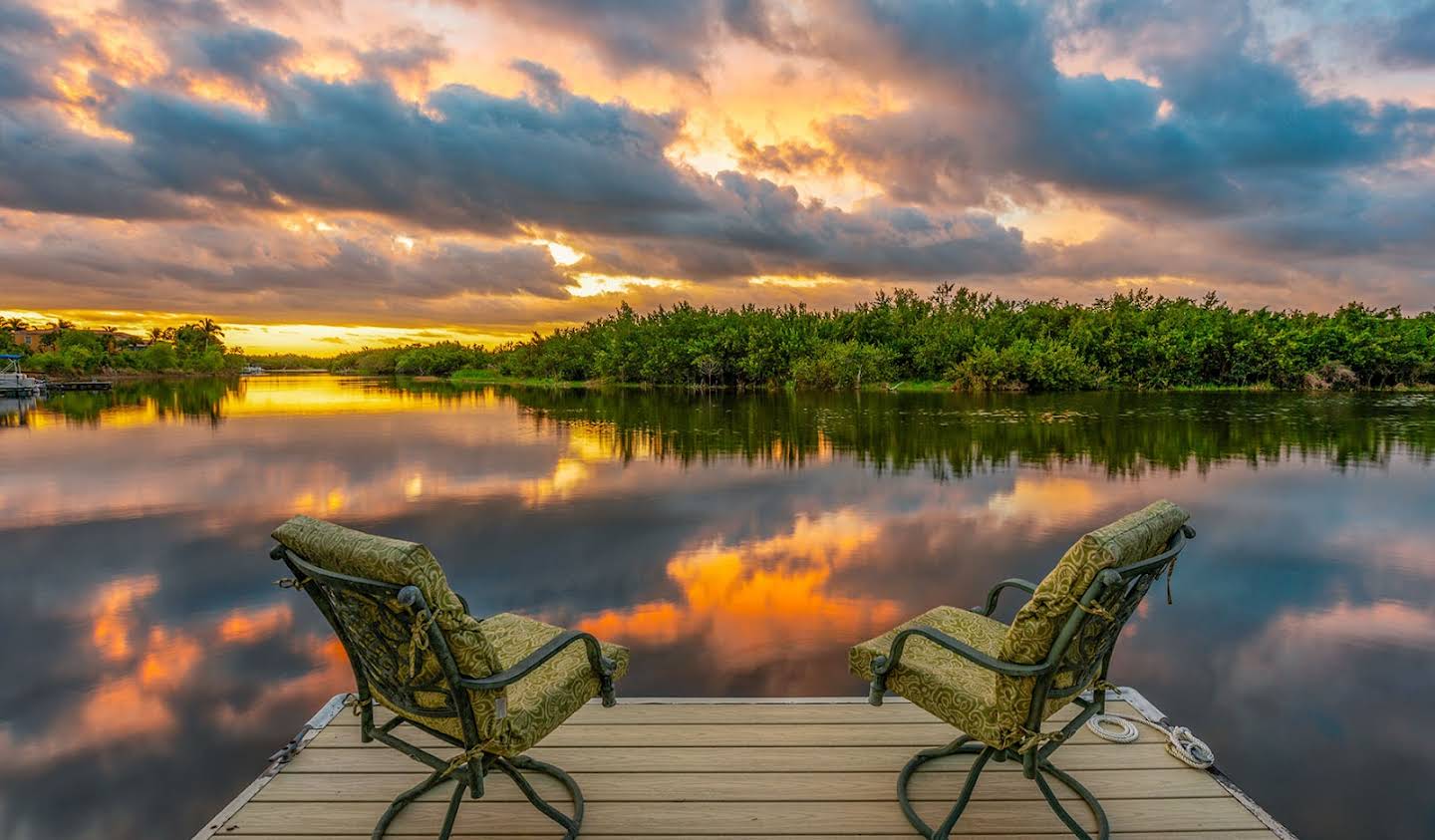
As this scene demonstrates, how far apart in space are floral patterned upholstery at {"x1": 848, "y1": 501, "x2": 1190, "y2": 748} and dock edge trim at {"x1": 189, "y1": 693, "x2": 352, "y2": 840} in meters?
2.66

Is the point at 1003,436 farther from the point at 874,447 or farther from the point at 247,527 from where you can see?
the point at 247,527

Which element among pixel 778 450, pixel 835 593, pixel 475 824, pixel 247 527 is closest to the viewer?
pixel 475 824

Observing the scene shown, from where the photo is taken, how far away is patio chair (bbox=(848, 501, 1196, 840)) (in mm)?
2340

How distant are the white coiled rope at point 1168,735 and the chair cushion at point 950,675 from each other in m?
0.70

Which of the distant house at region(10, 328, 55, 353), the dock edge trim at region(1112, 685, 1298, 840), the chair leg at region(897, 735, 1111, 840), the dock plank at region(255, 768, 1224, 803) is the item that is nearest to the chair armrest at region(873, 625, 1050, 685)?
the chair leg at region(897, 735, 1111, 840)

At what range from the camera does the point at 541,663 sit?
2.54 m

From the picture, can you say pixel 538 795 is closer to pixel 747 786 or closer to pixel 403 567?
pixel 747 786

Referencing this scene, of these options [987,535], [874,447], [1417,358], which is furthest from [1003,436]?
[1417,358]

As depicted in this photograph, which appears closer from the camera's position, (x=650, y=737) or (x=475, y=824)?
(x=475, y=824)

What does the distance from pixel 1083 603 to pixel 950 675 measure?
2.56 feet

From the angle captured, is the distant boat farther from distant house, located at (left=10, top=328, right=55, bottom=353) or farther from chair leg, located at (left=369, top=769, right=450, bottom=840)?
chair leg, located at (left=369, top=769, right=450, bottom=840)

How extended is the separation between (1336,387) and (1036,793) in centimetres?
6799

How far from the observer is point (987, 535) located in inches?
391

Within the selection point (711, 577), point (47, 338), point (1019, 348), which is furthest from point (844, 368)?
point (47, 338)
